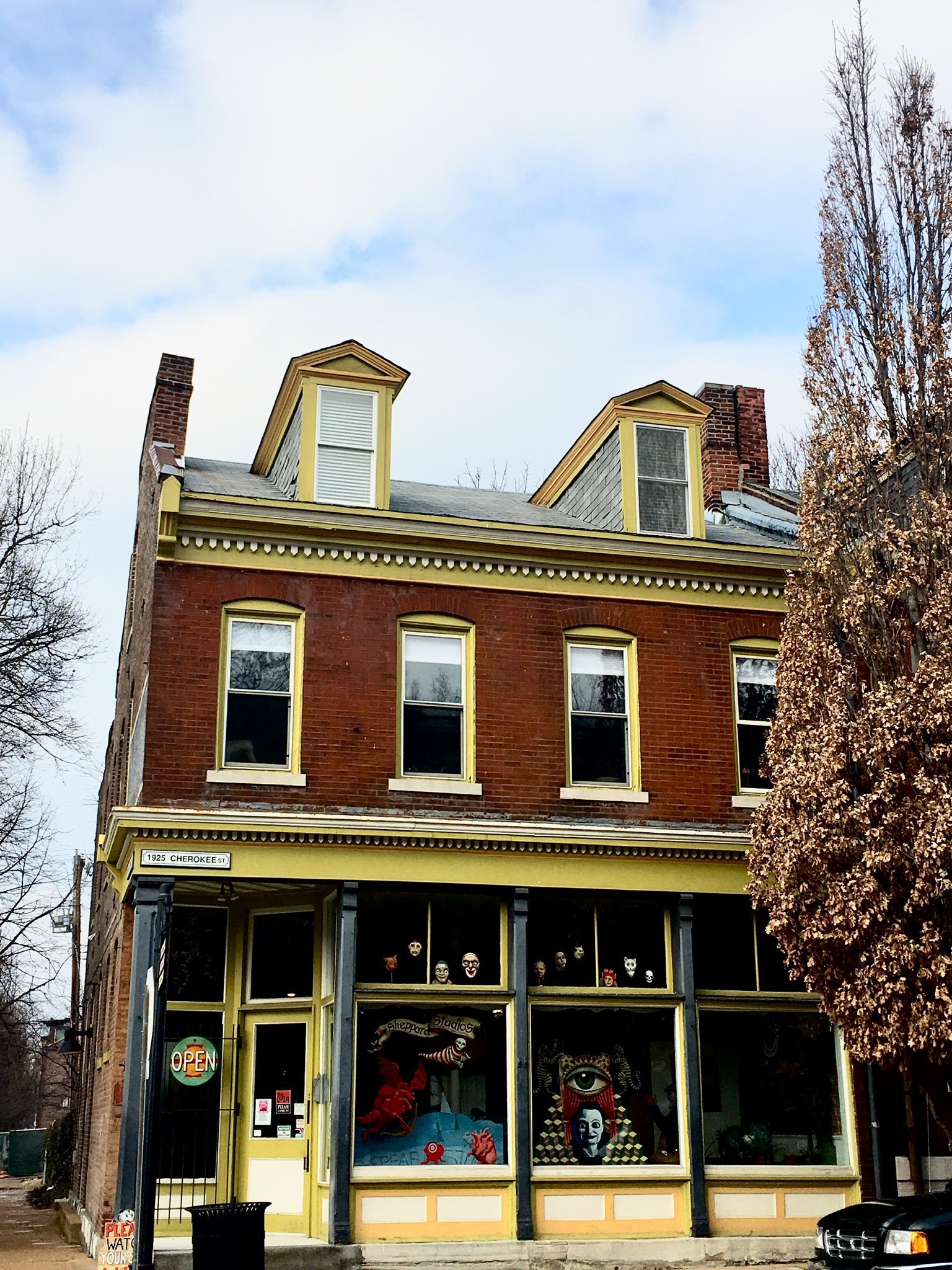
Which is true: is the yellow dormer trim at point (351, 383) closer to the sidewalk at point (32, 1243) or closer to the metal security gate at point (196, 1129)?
the metal security gate at point (196, 1129)

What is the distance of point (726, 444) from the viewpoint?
Result: 2314 cm

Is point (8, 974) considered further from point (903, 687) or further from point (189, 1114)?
point (903, 687)

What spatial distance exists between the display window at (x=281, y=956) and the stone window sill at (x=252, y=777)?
176cm

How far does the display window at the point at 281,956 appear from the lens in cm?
1614

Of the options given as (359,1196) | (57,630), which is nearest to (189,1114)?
(359,1196)

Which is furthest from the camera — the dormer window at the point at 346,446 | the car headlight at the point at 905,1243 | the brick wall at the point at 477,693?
the dormer window at the point at 346,446

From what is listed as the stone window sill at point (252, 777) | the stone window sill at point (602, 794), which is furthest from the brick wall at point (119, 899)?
the stone window sill at point (602, 794)

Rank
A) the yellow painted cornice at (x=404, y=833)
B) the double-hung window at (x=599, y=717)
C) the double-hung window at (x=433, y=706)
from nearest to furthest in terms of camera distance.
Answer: the yellow painted cornice at (x=404, y=833)
the double-hung window at (x=433, y=706)
the double-hung window at (x=599, y=717)

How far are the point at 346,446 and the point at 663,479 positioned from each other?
4.36 metres

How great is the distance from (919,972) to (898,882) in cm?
90

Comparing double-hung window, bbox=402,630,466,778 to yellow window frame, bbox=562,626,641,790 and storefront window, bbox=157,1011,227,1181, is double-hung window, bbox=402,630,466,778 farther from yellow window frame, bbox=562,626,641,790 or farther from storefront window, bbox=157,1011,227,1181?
storefront window, bbox=157,1011,227,1181

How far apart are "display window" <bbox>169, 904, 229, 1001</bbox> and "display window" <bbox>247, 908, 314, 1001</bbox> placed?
371 mm

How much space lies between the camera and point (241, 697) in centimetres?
1591

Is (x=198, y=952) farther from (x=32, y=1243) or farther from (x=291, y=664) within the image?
(x=32, y=1243)
